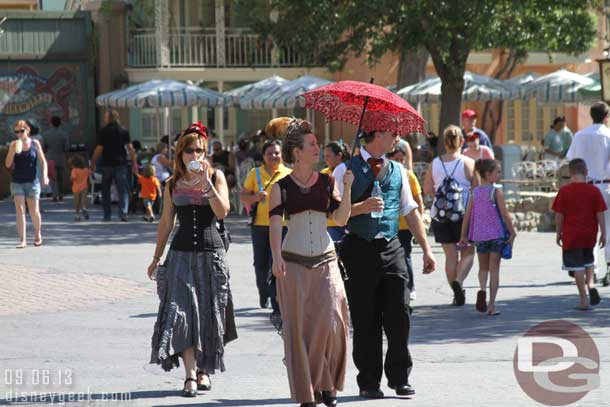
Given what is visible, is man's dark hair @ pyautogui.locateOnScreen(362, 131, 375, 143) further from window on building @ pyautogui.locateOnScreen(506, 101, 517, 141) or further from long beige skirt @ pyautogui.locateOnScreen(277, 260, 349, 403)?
window on building @ pyautogui.locateOnScreen(506, 101, 517, 141)

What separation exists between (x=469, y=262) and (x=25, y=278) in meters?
5.31

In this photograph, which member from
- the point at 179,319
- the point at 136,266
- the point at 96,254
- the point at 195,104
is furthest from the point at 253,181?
the point at 195,104

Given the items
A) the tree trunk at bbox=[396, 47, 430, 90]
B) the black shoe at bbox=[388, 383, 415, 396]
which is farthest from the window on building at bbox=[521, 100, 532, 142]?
the black shoe at bbox=[388, 383, 415, 396]

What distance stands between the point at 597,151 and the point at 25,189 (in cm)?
834

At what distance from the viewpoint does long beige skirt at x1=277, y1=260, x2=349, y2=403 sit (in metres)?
7.87

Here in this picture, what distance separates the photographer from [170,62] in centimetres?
3634

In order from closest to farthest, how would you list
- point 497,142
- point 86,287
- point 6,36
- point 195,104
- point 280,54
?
point 86,287, point 195,104, point 6,36, point 280,54, point 497,142

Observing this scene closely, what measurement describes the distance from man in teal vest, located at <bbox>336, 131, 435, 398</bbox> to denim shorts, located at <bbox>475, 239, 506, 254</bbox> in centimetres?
385

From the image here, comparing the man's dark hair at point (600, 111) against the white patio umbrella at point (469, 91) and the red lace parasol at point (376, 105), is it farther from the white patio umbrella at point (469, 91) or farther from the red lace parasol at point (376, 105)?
the white patio umbrella at point (469, 91)

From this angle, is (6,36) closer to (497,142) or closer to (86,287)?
(497,142)

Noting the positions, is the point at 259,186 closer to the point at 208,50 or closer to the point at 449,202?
the point at 449,202

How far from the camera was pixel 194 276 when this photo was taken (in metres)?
8.79

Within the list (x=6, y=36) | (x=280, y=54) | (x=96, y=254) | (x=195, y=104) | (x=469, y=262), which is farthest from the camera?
(x=280, y=54)

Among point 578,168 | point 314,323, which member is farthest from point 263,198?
point 314,323
